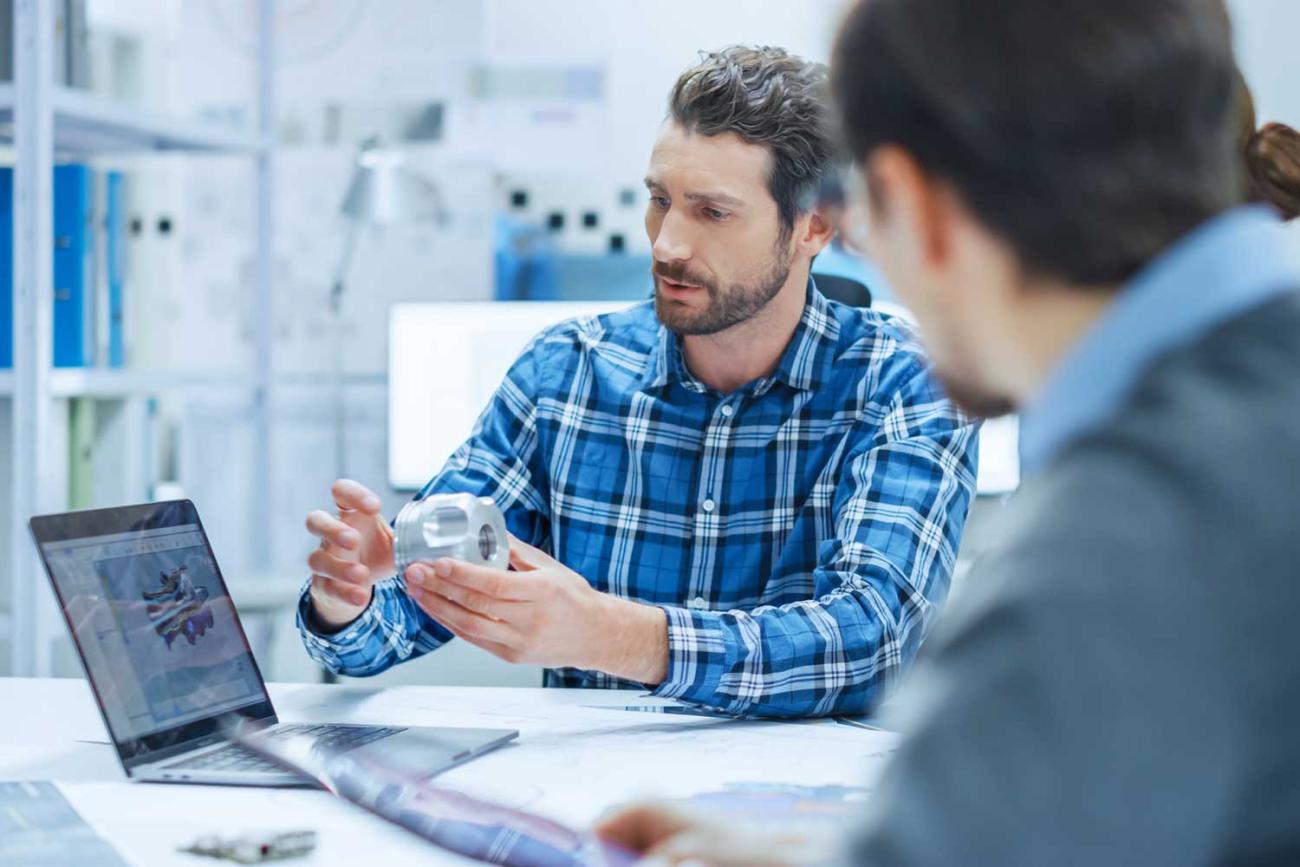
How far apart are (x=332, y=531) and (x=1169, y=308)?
921mm

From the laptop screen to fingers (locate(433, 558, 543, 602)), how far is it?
0.68ft

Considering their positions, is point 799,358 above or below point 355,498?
above

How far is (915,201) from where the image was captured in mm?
552

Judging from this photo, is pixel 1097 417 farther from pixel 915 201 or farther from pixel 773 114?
pixel 773 114

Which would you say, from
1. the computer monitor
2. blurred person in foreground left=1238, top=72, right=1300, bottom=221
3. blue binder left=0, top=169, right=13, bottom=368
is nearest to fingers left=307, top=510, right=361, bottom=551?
blurred person in foreground left=1238, top=72, right=1300, bottom=221

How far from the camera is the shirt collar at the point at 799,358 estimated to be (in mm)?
1563

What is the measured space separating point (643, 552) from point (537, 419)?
0.71 ft

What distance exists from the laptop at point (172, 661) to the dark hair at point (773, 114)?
2.48 ft

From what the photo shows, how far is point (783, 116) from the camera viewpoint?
5.21ft

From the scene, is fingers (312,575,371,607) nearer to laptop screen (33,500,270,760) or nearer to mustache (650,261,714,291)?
laptop screen (33,500,270,760)

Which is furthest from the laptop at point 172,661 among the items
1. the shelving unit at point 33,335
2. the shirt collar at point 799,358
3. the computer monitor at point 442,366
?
the computer monitor at point 442,366

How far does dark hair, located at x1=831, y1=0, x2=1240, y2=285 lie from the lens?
500mm

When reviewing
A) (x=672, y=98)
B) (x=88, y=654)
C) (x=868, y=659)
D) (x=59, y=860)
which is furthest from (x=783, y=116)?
(x=59, y=860)

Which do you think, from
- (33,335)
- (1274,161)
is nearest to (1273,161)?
(1274,161)
